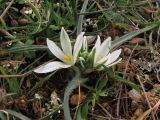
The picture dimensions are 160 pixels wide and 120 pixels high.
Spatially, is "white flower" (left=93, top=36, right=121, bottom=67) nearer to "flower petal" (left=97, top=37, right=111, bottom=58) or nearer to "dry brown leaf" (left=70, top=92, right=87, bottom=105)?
"flower petal" (left=97, top=37, right=111, bottom=58)

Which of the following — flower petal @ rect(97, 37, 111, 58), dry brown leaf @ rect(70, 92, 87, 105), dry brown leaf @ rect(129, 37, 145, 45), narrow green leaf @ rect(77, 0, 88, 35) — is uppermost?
narrow green leaf @ rect(77, 0, 88, 35)

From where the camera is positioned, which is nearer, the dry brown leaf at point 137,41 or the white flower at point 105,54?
the white flower at point 105,54

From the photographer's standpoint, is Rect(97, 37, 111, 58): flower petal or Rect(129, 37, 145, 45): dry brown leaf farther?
Rect(129, 37, 145, 45): dry brown leaf

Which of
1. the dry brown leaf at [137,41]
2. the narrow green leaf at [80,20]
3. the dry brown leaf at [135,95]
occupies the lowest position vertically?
the dry brown leaf at [135,95]

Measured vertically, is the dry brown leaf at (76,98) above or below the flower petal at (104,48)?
below

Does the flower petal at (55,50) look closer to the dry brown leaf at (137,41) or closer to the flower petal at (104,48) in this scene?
the flower petal at (104,48)

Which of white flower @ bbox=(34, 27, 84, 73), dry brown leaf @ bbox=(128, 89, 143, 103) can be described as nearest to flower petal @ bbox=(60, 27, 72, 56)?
white flower @ bbox=(34, 27, 84, 73)

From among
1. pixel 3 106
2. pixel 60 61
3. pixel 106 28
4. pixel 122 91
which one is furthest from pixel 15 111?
pixel 106 28

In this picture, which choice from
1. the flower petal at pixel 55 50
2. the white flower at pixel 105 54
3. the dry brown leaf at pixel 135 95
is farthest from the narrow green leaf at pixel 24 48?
the dry brown leaf at pixel 135 95

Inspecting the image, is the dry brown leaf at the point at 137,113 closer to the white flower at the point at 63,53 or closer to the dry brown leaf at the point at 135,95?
the dry brown leaf at the point at 135,95
